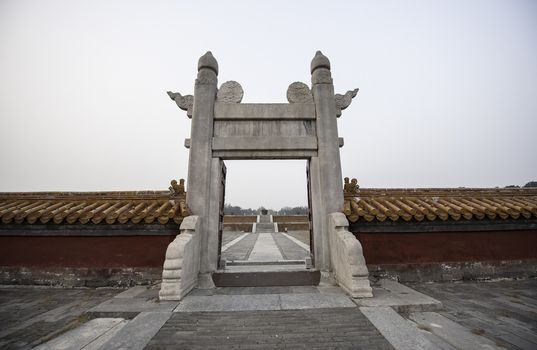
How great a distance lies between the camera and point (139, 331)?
112 inches

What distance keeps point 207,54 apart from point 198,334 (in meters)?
6.10

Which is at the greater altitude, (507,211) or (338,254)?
(507,211)

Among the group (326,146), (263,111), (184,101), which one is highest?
(184,101)

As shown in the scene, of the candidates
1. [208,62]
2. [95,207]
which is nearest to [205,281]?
[95,207]

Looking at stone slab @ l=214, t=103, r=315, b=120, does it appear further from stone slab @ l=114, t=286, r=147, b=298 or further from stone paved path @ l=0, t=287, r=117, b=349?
stone paved path @ l=0, t=287, r=117, b=349

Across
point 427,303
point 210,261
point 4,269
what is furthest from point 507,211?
point 4,269

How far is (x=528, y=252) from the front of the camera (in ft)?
17.5

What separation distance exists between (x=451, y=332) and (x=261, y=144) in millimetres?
4527

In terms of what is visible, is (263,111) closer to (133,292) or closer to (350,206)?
(350,206)

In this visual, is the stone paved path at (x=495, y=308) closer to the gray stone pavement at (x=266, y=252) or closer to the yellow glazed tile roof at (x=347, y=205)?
the yellow glazed tile roof at (x=347, y=205)

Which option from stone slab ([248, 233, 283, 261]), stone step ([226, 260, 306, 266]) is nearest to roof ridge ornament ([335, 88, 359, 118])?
stone step ([226, 260, 306, 266])

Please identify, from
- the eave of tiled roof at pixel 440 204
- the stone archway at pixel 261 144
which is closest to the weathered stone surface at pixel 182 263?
the stone archway at pixel 261 144

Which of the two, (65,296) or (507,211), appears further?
(507,211)

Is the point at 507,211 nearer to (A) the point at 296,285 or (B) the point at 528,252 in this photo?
(B) the point at 528,252
